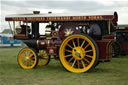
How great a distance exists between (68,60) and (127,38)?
24.9 feet

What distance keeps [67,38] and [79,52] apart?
550 millimetres

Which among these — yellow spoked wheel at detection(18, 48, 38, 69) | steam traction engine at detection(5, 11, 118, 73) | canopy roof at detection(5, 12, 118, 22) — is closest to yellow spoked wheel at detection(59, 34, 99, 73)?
steam traction engine at detection(5, 11, 118, 73)

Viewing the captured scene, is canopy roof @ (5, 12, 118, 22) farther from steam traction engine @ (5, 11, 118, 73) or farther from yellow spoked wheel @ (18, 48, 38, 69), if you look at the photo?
yellow spoked wheel @ (18, 48, 38, 69)

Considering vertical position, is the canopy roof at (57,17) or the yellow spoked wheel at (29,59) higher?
the canopy roof at (57,17)

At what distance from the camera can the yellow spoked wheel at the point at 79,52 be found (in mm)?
7188

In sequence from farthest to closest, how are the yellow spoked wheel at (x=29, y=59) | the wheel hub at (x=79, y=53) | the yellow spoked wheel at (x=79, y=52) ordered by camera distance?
the yellow spoked wheel at (x=29, y=59)
the wheel hub at (x=79, y=53)
the yellow spoked wheel at (x=79, y=52)

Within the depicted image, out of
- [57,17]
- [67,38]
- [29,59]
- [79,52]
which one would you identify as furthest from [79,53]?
[29,59]

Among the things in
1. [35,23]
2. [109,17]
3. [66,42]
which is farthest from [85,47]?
[35,23]

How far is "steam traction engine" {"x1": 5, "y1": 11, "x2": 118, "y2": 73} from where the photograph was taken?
24.3 feet

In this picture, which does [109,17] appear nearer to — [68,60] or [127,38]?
[68,60]

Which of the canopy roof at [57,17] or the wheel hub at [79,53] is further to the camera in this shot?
the wheel hub at [79,53]

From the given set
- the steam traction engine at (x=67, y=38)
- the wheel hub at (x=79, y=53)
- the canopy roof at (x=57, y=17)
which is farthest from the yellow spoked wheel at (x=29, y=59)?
the wheel hub at (x=79, y=53)

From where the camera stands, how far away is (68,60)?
309 inches

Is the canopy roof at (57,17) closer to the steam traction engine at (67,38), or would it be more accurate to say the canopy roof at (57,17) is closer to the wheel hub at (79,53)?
the steam traction engine at (67,38)
